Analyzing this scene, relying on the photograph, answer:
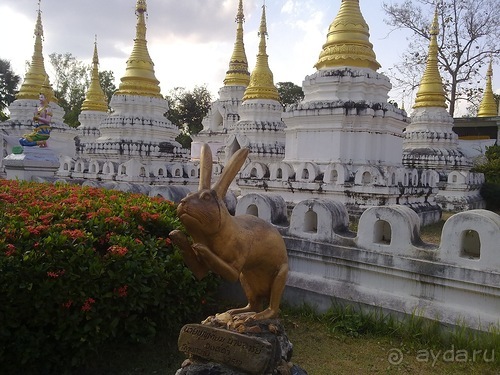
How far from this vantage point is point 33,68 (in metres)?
27.2

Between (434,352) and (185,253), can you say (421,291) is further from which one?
(185,253)

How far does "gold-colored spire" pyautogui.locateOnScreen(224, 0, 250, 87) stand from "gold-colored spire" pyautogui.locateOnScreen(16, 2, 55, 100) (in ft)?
35.2

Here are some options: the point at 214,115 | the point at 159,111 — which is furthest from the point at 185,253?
the point at 214,115

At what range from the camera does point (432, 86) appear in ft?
→ 68.2

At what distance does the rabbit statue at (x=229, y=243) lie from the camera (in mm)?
2873

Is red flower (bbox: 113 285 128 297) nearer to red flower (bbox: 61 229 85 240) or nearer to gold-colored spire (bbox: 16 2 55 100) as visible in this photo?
red flower (bbox: 61 229 85 240)

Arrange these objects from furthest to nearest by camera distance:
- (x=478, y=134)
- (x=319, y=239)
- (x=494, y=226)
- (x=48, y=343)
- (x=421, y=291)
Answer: (x=478, y=134) → (x=319, y=239) → (x=421, y=291) → (x=494, y=226) → (x=48, y=343)

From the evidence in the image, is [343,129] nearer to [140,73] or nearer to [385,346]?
[385,346]

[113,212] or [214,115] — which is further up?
[214,115]

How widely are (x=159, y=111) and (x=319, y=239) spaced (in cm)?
1561

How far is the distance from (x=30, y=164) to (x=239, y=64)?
18.5 m

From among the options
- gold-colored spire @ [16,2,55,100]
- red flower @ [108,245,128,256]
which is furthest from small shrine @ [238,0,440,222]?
gold-colored spire @ [16,2,55,100]

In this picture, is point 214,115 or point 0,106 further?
point 0,106

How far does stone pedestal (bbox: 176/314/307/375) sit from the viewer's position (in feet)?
10.3
